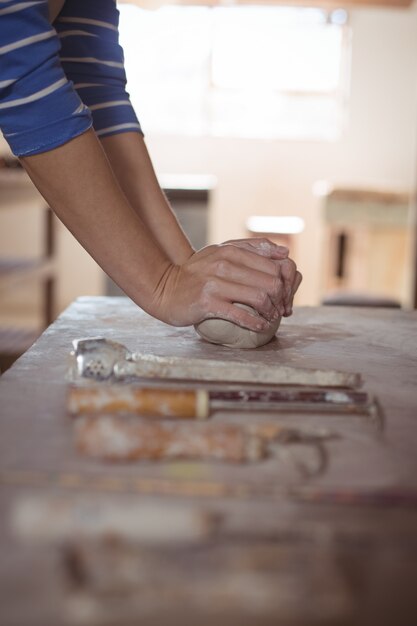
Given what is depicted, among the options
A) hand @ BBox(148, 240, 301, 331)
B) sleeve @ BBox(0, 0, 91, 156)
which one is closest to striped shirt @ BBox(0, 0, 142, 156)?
sleeve @ BBox(0, 0, 91, 156)

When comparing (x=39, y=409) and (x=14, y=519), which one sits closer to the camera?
(x=14, y=519)

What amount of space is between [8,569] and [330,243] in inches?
135

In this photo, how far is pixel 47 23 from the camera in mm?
757

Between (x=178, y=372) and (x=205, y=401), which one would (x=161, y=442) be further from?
(x=178, y=372)

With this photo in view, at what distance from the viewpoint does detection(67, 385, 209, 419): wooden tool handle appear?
61 cm

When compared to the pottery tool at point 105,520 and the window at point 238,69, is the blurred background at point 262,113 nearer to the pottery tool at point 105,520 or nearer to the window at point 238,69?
the window at point 238,69

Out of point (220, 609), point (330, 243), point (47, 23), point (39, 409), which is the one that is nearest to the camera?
point (220, 609)

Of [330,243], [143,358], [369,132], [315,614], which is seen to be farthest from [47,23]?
[369,132]

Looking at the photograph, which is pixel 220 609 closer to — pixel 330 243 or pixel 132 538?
pixel 132 538

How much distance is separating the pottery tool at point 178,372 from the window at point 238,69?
13.6 ft

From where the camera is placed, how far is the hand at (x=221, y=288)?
34.6 inches

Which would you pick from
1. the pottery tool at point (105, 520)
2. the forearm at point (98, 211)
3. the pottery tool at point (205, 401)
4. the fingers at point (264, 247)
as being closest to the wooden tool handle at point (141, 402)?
the pottery tool at point (205, 401)

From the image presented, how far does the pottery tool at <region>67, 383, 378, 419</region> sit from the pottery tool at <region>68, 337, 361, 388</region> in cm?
2

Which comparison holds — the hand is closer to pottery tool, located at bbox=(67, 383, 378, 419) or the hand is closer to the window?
pottery tool, located at bbox=(67, 383, 378, 419)
